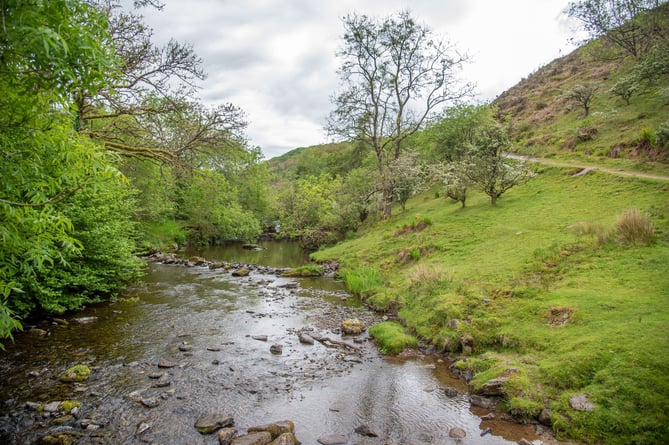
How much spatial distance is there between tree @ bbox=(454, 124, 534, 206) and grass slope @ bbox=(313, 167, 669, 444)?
2.99m

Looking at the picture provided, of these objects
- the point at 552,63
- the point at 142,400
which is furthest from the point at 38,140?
the point at 552,63

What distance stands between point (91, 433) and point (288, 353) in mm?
5503

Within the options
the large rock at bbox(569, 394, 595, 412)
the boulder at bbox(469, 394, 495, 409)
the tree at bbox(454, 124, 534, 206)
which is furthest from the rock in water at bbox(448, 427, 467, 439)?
the tree at bbox(454, 124, 534, 206)

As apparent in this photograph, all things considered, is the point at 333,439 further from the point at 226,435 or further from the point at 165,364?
the point at 165,364

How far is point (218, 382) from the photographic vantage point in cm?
917

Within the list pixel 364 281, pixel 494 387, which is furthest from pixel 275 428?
pixel 364 281

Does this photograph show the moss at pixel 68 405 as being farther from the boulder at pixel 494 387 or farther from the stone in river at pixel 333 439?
the boulder at pixel 494 387

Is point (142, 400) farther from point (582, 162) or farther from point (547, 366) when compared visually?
point (582, 162)

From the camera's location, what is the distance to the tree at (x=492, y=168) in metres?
24.4

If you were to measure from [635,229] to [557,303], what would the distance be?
5.11m

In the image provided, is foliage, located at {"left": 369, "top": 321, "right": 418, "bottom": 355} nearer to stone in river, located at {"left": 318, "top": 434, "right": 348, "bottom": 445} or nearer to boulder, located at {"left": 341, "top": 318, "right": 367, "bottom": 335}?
boulder, located at {"left": 341, "top": 318, "right": 367, "bottom": 335}

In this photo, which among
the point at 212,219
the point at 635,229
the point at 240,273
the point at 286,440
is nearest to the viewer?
the point at 286,440

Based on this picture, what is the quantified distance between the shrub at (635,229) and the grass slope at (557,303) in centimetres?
35

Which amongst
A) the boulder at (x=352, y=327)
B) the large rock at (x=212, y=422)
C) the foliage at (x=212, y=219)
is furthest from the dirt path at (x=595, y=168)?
the foliage at (x=212, y=219)
